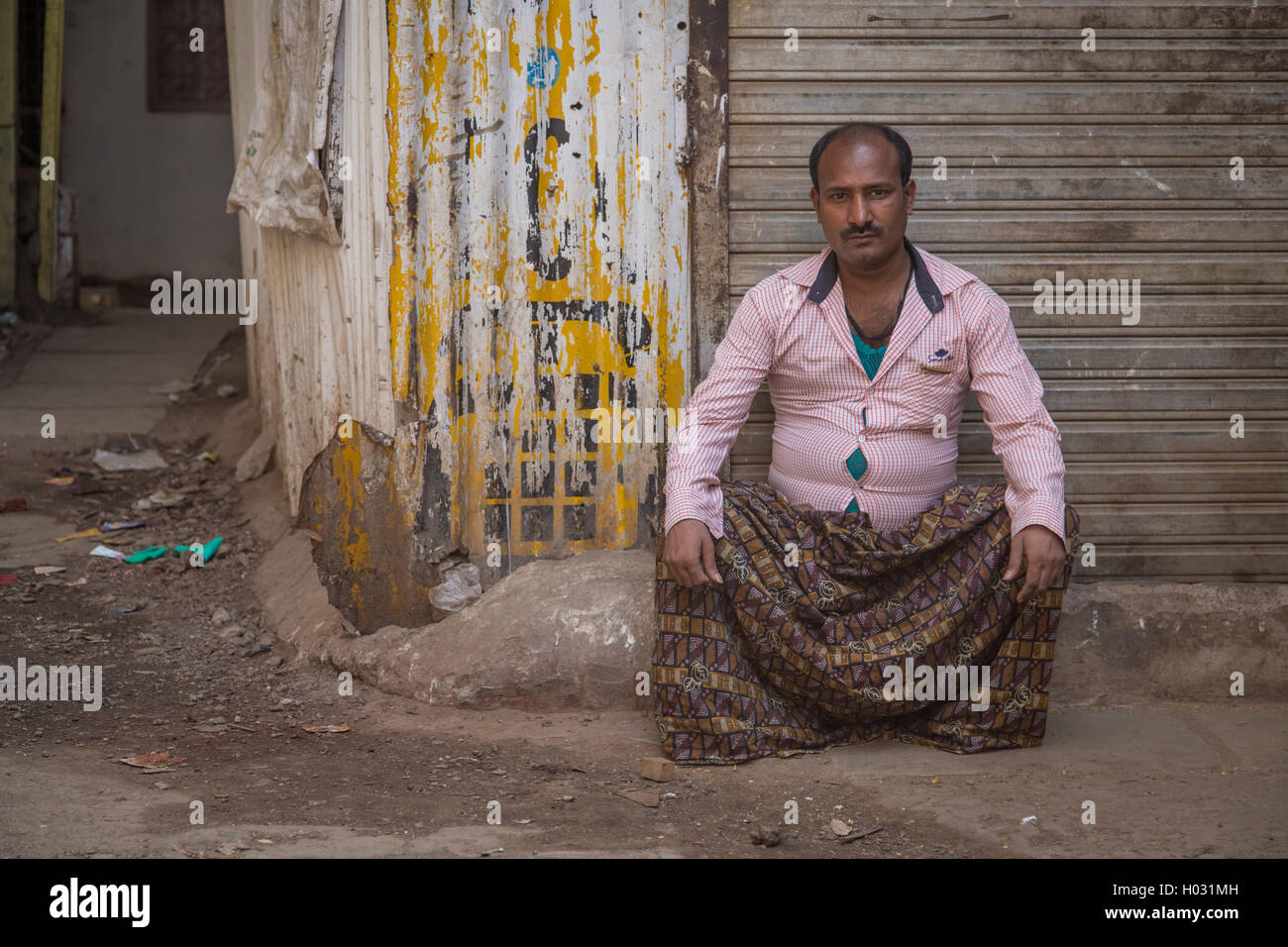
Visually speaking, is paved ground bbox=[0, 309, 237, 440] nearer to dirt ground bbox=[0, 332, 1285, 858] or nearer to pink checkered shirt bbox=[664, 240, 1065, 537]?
dirt ground bbox=[0, 332, 1285, 858]

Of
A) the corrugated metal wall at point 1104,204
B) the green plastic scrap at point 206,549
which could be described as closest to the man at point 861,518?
the corrugated metal wall at point 1104,204

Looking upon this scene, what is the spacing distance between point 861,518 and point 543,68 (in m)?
1.59

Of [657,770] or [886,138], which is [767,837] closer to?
[657,770]

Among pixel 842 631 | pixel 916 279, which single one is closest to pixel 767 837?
pixel 842 631

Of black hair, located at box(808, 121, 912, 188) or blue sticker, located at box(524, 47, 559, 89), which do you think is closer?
black hair, located at box(808, 121, 912, 188)

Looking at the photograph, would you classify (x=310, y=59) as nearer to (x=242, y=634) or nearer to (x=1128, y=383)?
(x=242, y=634)

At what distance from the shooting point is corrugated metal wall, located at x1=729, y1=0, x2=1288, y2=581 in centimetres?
391

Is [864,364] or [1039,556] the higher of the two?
[864,364]

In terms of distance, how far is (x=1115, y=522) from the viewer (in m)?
4.05

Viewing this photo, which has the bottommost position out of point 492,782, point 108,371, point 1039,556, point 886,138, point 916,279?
point 492,782

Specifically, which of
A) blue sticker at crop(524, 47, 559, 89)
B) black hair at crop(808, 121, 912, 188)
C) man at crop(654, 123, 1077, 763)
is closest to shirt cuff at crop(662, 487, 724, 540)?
man at crop(654, 123, 1077, 763)

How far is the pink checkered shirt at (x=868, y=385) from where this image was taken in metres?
3.53

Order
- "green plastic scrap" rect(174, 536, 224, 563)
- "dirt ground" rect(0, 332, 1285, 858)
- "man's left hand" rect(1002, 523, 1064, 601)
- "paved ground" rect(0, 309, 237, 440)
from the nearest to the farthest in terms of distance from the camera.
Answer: "dirt ground" rect(0, 332, 1285, 858), "man's left hand" rect(1002, 523, 1064, 601), "green plastic scrap" rect(174, 536, 224, 563), "paved ground" rect(0, 309, 237, 440)

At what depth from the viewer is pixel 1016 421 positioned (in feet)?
11.3
